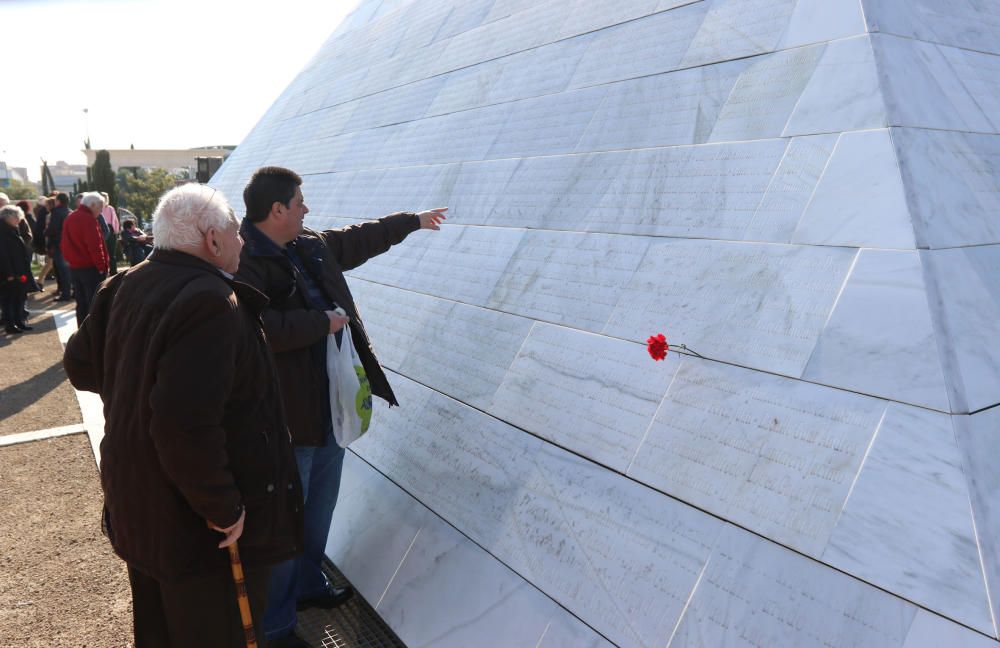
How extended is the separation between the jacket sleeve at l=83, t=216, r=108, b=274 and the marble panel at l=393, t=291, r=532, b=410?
20.2 ft

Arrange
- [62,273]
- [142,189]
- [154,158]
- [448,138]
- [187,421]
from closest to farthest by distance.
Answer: [187,421], [448,138], [62,273], [142,189], [154,158]

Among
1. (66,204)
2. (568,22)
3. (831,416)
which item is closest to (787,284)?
(831,416)

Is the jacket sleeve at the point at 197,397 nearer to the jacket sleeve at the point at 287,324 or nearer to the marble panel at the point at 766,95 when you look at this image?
the jacket sleeve at the point at 287,324

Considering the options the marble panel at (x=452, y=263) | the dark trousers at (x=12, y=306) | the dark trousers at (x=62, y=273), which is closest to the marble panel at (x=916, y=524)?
the marble panel at (x=452, y=263)

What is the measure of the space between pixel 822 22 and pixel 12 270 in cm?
988

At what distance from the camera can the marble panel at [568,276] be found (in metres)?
3.75

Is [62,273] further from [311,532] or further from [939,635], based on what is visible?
[939,635]

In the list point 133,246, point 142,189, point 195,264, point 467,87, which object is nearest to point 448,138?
point 467,87

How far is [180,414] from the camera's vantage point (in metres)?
2.27

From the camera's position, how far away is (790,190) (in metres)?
3.32

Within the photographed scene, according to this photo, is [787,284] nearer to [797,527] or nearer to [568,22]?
[797,527]

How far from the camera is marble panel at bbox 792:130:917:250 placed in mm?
2920

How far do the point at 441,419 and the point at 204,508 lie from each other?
1799 mm

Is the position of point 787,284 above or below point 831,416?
above
